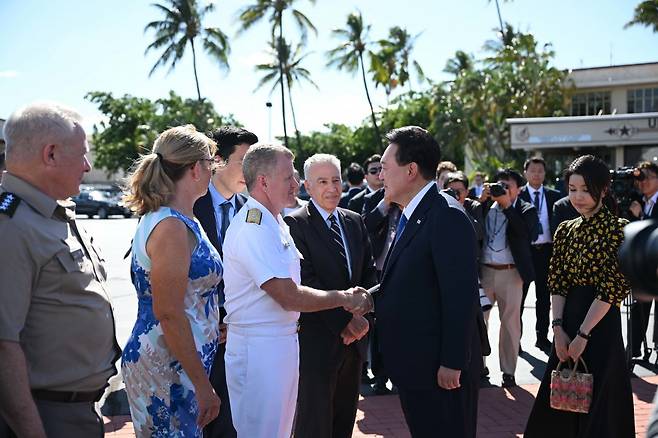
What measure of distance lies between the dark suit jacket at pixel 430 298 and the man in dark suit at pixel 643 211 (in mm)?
4861

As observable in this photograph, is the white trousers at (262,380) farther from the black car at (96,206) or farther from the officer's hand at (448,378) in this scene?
the black car at (96,206)

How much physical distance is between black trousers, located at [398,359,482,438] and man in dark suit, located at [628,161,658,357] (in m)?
4.74

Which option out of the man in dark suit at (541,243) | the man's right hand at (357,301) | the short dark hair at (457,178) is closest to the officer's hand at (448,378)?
the man's right hand at (357,301)

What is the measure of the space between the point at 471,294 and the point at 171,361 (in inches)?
59.4

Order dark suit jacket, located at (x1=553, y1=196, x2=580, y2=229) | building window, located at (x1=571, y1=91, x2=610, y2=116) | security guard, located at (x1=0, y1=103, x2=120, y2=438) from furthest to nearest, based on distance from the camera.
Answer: building window, located at (x1=571, y1=91, x2=610, y2=116) → dark suit jacket, located at (x1=553, y1=196, x2=580, y2=229) → security guard, located at (x1=0, y1=103, x2=120, y2=438)

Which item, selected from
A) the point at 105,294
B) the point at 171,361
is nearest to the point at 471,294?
the point at 171,361

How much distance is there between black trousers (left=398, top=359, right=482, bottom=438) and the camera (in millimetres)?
3512

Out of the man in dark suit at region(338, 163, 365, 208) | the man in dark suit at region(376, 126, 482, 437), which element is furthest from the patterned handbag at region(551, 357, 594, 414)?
the man in dark suit at region(338, 163, 365, 208)

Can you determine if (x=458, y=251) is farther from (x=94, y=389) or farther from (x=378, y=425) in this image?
(x=378, y=425)

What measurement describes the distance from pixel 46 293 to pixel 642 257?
1.91 m

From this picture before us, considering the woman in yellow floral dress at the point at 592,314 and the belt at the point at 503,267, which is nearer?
the woman in yellow floral dress at the point at 592,314

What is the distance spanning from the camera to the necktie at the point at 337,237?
4660 mm

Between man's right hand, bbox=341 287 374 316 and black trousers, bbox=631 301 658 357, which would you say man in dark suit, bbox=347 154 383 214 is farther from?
man's right hand, bbox=341 287 374 316

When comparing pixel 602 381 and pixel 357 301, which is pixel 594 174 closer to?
pixel 602 381
